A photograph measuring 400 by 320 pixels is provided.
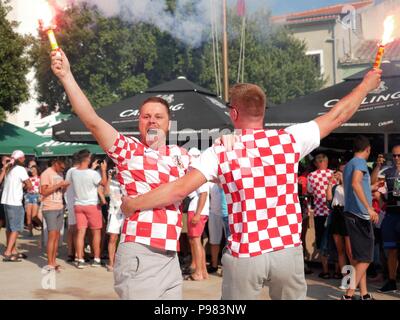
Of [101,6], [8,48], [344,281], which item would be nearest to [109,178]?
[101,6]

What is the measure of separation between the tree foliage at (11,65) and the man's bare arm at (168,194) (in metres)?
16.8

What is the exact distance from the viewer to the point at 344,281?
7.15 metres

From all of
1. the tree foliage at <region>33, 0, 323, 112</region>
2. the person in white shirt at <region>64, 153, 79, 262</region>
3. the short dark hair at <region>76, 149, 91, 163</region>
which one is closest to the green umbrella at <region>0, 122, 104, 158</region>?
the tree foliage at <region>33, 0, 323, 112</region>

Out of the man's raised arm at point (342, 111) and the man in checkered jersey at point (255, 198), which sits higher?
the man's raised arm at point (342, 111)

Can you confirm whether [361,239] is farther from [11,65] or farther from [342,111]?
[11,65]

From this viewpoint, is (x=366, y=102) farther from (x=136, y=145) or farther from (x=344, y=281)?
(x=136, y=145)

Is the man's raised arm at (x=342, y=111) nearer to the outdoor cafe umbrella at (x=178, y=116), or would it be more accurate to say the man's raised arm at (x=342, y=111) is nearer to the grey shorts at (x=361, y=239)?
the grey shorts at (x=361, y=239)

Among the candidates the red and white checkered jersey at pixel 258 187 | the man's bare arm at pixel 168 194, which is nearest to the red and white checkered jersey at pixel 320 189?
the red and white checkered jersey at pixel 258 187

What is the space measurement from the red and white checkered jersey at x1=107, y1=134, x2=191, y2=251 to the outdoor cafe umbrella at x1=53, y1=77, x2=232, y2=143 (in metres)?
5.41

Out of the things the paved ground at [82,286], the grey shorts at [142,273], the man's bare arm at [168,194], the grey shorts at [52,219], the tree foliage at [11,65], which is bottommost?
the paved ground at [82,286]

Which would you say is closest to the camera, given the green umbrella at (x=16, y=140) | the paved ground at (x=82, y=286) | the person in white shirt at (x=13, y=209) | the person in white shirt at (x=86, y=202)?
the paved ground at (x=82, y=286)

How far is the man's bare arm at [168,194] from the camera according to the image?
2988mm

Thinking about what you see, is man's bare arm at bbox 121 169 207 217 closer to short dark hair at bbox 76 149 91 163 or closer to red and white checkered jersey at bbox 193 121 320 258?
red and white checkered jersey at bbox 193 121 320 258
